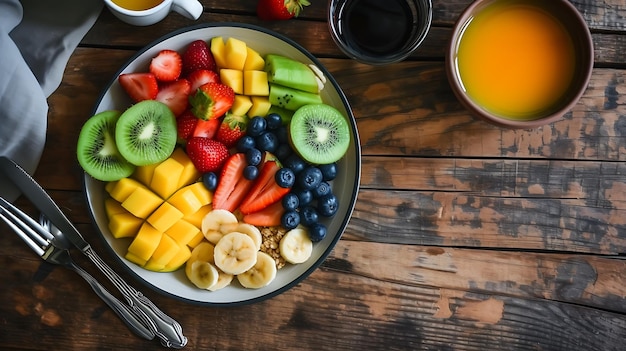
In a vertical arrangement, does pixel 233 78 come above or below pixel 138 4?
below

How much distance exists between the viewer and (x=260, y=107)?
145 cm

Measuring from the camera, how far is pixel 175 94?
143 centimetres

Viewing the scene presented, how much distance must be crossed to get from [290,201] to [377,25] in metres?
0.44

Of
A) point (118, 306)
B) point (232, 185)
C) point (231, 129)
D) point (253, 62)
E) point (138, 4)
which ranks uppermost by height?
point (138, 4)

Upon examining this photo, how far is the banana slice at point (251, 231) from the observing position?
145 centimetres

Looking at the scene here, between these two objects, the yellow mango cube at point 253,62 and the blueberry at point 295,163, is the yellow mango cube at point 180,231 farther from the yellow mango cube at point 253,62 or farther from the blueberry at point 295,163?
the yellow mango cube at point 253,62

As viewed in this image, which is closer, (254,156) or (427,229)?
(254,156)

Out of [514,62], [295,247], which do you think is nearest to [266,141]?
[295,247]

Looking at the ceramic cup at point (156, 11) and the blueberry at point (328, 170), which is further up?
the ceramic cup at point (156, 11)

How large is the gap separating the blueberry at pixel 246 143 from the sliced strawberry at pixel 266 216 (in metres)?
0.14

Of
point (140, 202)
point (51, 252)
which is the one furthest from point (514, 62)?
point (51, 252)

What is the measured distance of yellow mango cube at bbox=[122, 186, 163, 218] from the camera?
1381mm

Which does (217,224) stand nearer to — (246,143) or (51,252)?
(246,143)

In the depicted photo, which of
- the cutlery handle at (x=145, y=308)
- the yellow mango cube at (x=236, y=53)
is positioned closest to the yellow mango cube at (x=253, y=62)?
the yellow mango cube at (x=236, y=53)
